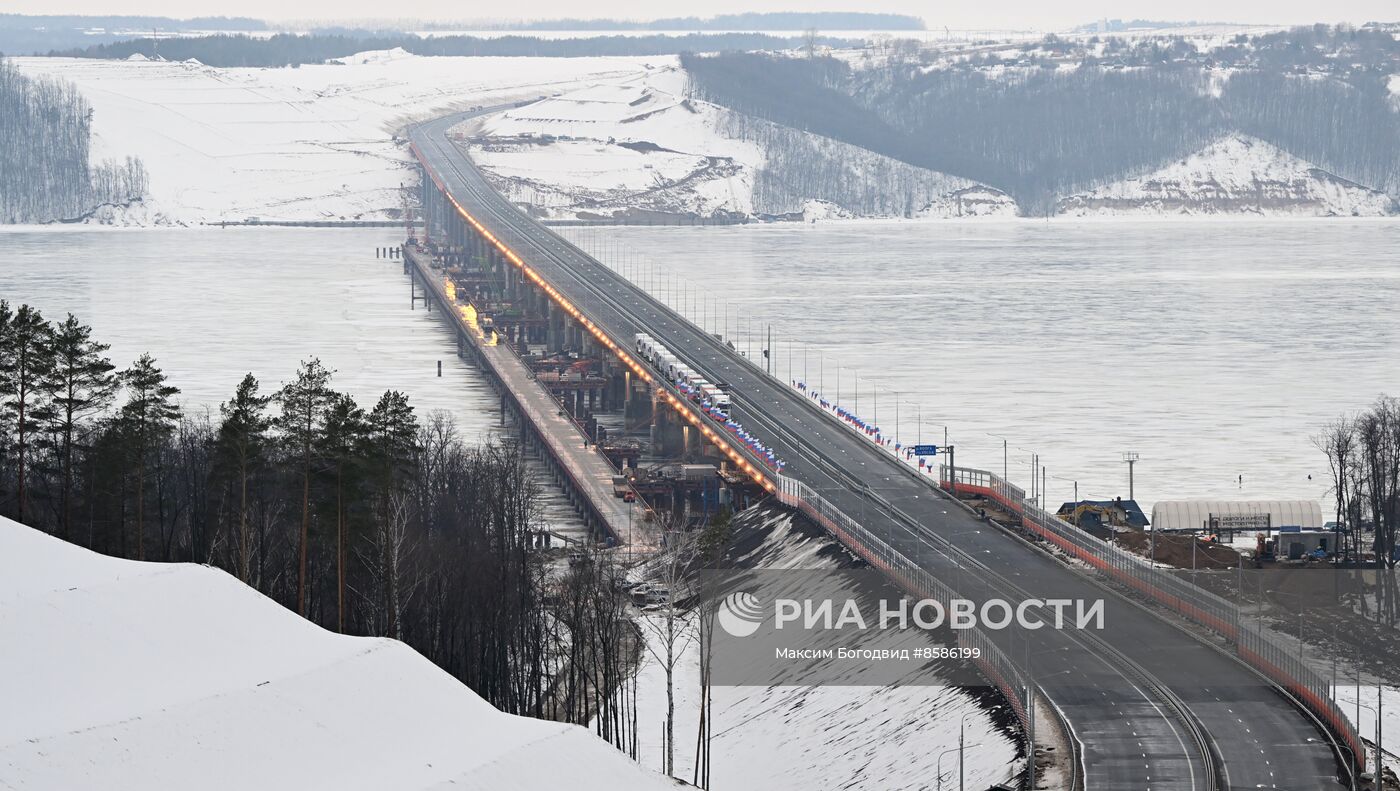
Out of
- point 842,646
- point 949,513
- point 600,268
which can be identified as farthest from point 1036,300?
point 842,646

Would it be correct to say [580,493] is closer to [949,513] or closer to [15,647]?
[949,513]

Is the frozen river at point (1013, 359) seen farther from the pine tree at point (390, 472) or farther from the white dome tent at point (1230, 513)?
the pine tree at point (390, 472)

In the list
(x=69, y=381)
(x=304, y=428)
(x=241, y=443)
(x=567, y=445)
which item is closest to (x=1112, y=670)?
(x=304, y=428)

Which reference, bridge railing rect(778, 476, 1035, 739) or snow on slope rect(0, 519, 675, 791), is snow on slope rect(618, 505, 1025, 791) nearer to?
bridge railing rect(778, 476, 1035, 739)

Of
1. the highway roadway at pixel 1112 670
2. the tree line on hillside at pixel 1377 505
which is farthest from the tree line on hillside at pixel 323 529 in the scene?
the tree line on hillside at pixel 1377 505

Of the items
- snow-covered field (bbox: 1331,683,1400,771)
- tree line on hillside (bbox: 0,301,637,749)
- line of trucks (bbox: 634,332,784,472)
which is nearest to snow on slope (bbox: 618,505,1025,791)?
tree line on hillside (bbox: 0,301,637,749)

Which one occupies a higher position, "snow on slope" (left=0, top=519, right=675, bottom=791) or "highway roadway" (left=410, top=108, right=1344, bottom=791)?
"snow on slope" (left=0, top=519, right=675, bottom=791)
